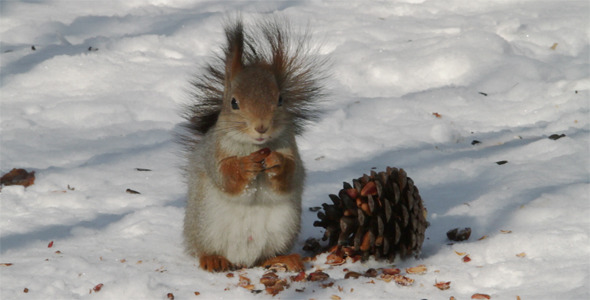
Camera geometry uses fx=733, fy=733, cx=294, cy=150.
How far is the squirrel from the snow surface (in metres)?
0.10

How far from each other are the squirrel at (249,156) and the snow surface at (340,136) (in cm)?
10

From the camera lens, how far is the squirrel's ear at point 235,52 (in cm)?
238

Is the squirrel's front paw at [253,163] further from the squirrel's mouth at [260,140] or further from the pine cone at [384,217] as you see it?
the pine cone at [384,217]

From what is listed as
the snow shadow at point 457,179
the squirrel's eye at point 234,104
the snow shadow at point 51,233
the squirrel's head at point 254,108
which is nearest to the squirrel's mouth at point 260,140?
the squirrel's head at point 254,108

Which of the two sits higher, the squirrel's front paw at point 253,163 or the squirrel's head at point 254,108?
the squirrel's head at point 254,108

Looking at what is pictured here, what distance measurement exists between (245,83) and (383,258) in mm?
722

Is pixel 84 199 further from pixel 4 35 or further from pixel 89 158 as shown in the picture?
pixel 4 35

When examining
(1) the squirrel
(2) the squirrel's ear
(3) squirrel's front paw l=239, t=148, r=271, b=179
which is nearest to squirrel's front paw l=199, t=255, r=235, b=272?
(1) the squirrel

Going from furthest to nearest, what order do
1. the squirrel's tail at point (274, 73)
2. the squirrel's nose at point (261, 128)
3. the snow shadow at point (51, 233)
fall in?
the snow shadow at point (51, 233), the squirrel's tail at point (274, 73), the squirrel's nose at point (261, 128)

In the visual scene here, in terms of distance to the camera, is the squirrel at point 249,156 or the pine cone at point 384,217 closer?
the squirrel at point 249,156

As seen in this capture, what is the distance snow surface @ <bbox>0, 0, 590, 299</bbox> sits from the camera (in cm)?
228

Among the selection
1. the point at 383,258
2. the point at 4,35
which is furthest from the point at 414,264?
the point at 4,35

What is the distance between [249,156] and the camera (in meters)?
2.20

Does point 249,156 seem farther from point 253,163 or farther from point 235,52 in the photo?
point 235,52
